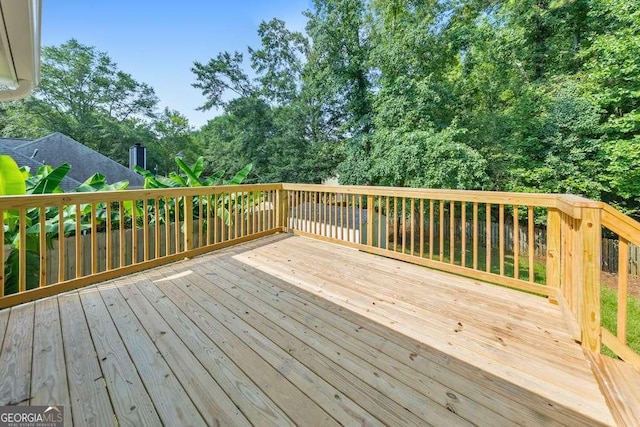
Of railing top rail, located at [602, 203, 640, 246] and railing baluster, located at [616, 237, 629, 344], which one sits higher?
railing top rail, located at [602, 203, 640, 246]

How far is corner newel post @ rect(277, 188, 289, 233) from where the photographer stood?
17.0 feet

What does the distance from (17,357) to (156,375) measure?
960 millimetres

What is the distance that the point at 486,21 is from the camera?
9.80m

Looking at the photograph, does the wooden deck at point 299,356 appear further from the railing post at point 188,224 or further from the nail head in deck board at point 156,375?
the railing post at point 188,224

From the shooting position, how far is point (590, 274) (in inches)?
67.7

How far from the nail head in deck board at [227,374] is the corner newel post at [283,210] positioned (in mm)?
2995

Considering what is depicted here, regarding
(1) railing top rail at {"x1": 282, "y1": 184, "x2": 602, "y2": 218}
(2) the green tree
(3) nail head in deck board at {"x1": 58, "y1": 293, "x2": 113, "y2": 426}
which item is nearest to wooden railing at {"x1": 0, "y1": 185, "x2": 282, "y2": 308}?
(3) nail head in deck board at {"x1": 58, "y1": 293, "x2": 113, "y2": 426}

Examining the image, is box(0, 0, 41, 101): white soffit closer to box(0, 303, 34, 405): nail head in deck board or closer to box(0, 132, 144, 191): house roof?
box(0, 303, 34, 405): nail head in deck board

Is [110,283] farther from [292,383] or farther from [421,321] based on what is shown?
[421,321]

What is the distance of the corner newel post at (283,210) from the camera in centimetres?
518

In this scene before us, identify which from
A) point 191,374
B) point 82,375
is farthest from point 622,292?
point 82,375

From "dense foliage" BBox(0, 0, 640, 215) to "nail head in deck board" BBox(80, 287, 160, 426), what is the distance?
331 inches

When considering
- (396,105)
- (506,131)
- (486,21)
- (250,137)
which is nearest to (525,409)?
(396,105)

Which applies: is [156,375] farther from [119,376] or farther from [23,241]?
[23,241]
